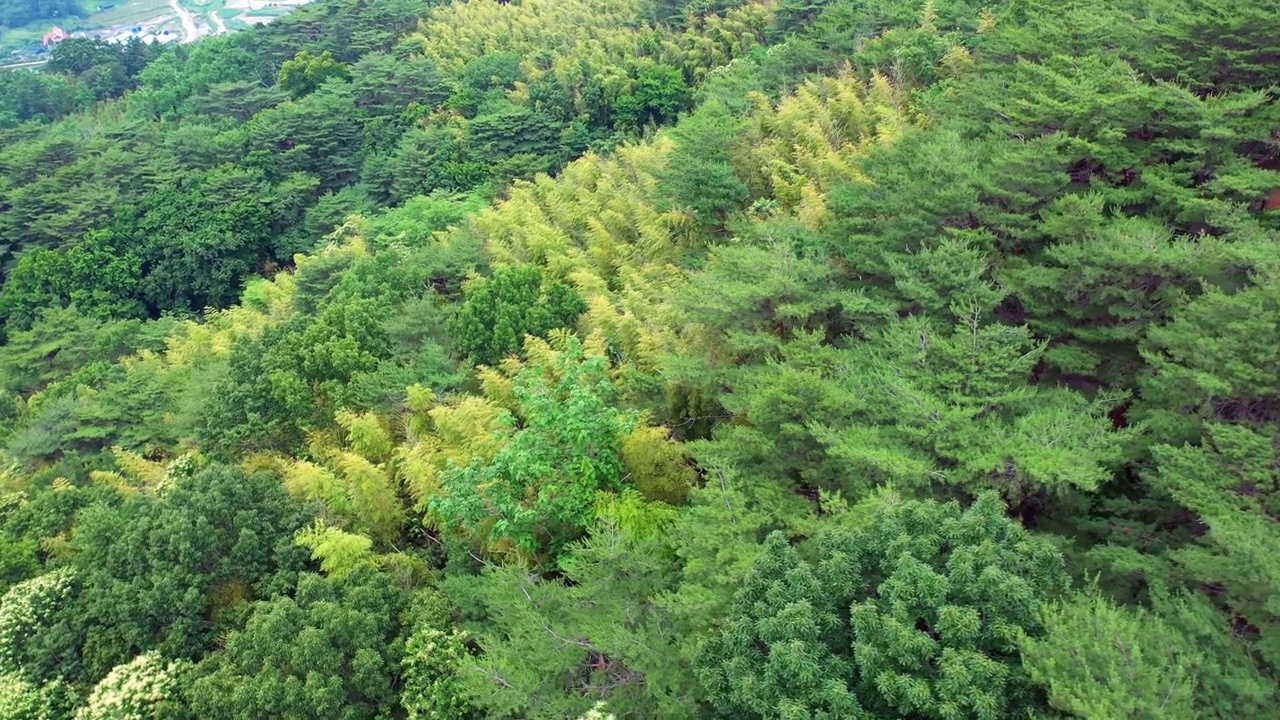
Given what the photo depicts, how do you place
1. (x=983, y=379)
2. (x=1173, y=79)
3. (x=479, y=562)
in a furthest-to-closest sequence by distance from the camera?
(x=1173, y=79) < (x=479, y=562) < (x=983, y=379)

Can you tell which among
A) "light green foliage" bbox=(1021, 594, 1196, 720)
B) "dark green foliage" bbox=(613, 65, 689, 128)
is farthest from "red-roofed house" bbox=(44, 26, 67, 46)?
"light green foliage" bbox=(1021, 594, 1196, 720)

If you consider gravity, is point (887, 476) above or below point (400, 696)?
above

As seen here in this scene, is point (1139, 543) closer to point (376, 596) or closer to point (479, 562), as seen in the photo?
point (479, 562)

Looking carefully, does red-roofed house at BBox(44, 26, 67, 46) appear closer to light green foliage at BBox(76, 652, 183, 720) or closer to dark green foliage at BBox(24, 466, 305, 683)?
dark green foliage at BBox(24, 466, 305, 683)

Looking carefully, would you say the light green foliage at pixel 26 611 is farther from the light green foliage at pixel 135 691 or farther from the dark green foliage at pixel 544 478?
the dark green foliage at pixel 544 478

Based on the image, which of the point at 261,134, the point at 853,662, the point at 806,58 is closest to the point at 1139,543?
the point at 853,662

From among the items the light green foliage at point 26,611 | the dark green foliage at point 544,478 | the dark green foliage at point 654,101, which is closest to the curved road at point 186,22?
the dark green foliage at point 654,101
